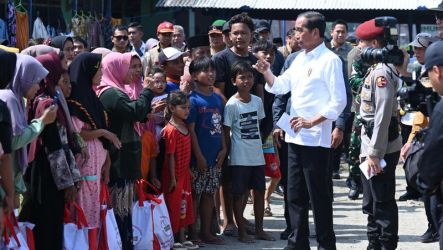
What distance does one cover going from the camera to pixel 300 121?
738 centimetres

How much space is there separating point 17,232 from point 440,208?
2.90 m

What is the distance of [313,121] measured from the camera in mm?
7367

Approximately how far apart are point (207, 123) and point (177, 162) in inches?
22.3

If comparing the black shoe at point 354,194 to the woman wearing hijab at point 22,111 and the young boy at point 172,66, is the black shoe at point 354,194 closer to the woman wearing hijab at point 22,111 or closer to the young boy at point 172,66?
the young boy at point 172,66

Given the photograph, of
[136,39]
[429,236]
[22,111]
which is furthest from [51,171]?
[136,39]

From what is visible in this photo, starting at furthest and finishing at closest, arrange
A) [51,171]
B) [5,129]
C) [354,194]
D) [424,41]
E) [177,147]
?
1. [354,194]
2. [424,41]
3. [177,147]
4. [51,171]
5. [5,129]

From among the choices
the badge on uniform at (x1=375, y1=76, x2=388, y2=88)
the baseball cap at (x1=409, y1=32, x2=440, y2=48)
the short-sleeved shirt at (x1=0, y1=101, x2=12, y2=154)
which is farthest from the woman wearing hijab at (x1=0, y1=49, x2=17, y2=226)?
the baseball cap at (x1=409, y1=32, x2=440, y2=48)

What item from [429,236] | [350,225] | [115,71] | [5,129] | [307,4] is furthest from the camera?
[307,4]

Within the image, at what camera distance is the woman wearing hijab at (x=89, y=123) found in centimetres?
693

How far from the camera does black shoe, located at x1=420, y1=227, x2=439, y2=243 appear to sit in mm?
8898

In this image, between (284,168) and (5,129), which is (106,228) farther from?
(284,168)

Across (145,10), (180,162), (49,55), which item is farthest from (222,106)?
(145,10)

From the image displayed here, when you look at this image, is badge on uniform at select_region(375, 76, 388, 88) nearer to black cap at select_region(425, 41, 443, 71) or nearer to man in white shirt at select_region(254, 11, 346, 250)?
man in white shirt at select_region(254, 11, 346, 250)

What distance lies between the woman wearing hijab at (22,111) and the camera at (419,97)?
2.45m
